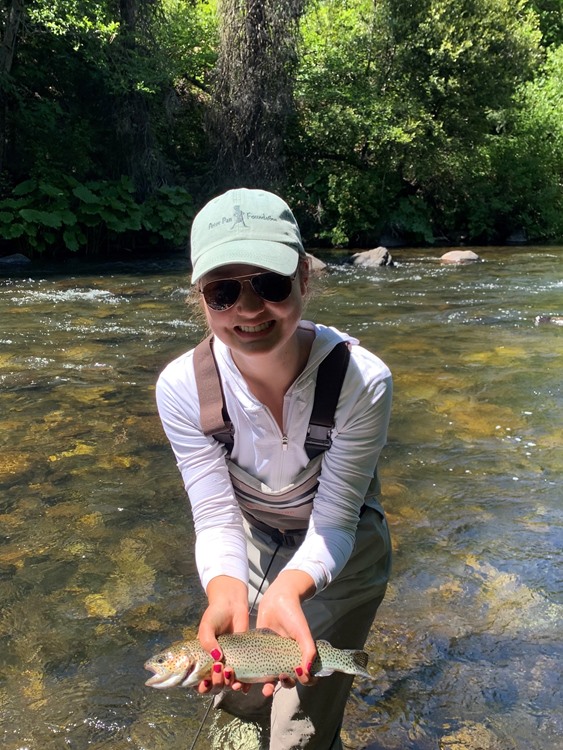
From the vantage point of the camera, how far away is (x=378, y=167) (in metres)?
23.3

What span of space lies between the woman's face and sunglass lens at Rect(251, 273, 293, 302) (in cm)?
1

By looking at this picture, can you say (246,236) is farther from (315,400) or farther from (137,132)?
(137,132)

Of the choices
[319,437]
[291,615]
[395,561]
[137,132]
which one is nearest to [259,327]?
[319,437]

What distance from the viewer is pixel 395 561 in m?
4.05

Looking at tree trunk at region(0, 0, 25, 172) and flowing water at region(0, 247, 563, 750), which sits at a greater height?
tree trunk at region(0, 0, 25, 172)

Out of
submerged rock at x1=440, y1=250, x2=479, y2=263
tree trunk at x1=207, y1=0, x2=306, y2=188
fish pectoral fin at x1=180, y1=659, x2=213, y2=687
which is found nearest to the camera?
fish pectoral fin at x1=180, y1=659, x2=213, y2=687

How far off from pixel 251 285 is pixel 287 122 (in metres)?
21.5

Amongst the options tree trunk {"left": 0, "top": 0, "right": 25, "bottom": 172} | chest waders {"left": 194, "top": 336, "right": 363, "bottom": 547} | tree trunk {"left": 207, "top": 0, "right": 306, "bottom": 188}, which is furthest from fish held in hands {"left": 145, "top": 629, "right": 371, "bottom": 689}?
tree trunk {"left": 207, "top": 0, "right": 306, "bottom": 188}

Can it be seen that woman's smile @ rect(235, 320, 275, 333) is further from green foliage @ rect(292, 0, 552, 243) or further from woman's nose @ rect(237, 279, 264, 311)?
green foliage @ rect(292, 0, 552, 243)

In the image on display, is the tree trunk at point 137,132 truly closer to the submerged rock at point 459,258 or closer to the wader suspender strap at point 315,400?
the submerged rock at point 459,258

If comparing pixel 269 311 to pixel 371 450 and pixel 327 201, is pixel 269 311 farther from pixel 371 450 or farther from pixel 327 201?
pixel 327 201

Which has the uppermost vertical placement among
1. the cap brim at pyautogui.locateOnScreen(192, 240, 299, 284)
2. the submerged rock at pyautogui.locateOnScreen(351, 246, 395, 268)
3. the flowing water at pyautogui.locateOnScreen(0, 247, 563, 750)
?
the cap brim at pyautogui.locateOnScreen(192, 240, 299, 284)

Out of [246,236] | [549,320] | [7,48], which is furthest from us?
[7,48]

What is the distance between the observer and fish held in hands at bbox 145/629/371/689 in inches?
71.9
